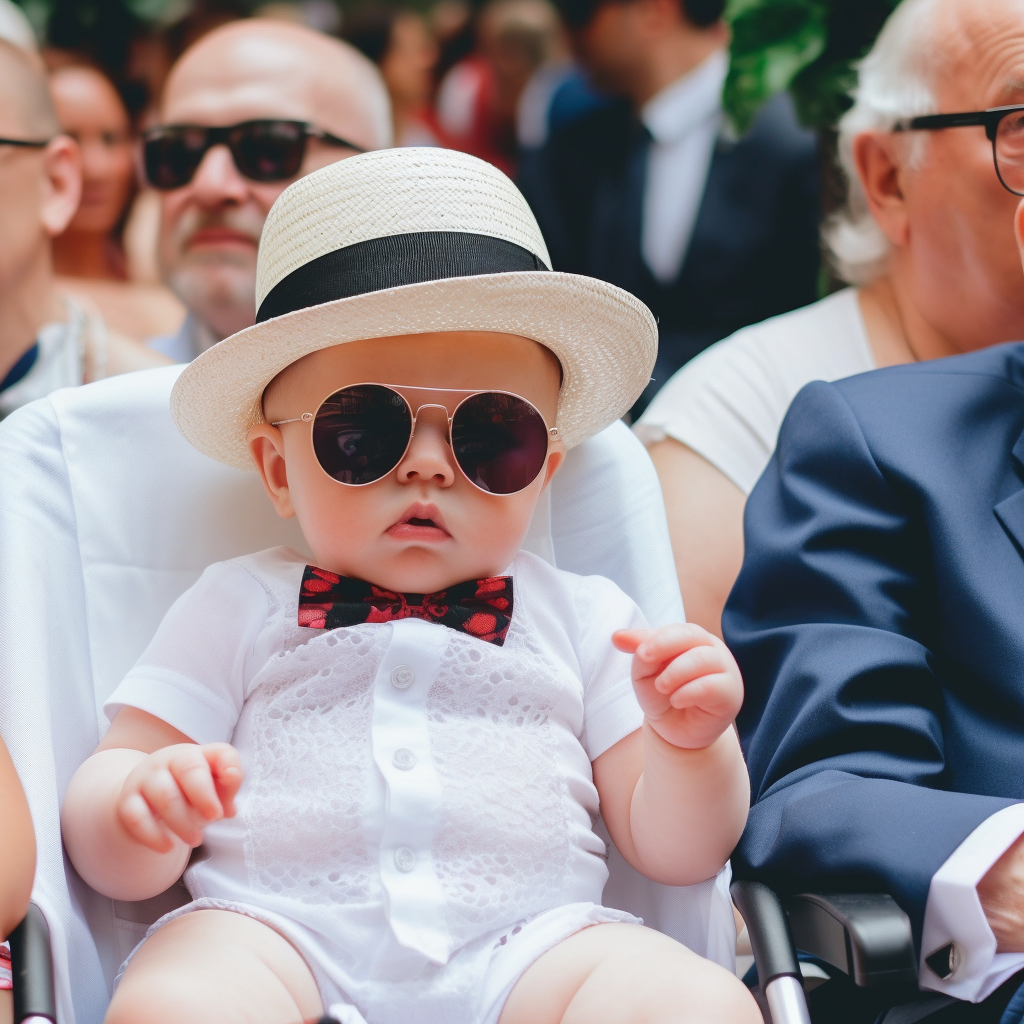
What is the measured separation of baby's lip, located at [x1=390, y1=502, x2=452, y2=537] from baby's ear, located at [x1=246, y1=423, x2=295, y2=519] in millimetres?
225

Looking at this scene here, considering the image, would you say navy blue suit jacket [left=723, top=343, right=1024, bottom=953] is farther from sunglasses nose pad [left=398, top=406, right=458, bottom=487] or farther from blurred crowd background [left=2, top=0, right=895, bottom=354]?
blurred crowd background [left=2, top=0, right=895, bottom=354]

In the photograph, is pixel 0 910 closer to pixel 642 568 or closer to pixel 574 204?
pixel 642 568

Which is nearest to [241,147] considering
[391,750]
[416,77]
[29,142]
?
[29,142]

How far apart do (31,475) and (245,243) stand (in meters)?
1.58

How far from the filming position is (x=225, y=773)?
56.1 inches

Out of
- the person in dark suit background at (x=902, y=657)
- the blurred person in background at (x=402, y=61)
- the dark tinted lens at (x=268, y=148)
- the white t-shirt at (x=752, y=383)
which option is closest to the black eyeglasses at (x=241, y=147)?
the dark tinted lens at (x=268, y=148)

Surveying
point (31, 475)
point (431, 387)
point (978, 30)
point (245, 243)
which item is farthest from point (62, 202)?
point (978, 30)

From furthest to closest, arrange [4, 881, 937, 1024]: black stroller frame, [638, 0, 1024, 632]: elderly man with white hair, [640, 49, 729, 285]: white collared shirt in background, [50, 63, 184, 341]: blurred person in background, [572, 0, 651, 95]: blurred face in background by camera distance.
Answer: [572, 0, 651, 95]: blurred face in background, [50, 63, 184, 341]: blurred person in background, [640, 49, 729, 285]: white collared shirt in background, [638, 0, 1024, 632]: elderly man with white hair, [4, 881, 937, 1024]: black stroller frame

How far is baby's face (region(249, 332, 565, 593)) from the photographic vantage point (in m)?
1.75

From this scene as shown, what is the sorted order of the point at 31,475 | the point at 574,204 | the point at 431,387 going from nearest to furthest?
the point at 431,387
the point at 31,475
the point at 574,204

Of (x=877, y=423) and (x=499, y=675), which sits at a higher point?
(x=877, y=423)

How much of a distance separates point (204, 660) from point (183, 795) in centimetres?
36

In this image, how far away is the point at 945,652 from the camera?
1.83 metres

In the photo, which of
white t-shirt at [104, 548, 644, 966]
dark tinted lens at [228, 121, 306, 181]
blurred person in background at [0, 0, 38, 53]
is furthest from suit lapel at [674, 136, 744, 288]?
white t-shirt at [104, 548, 644, 966]
